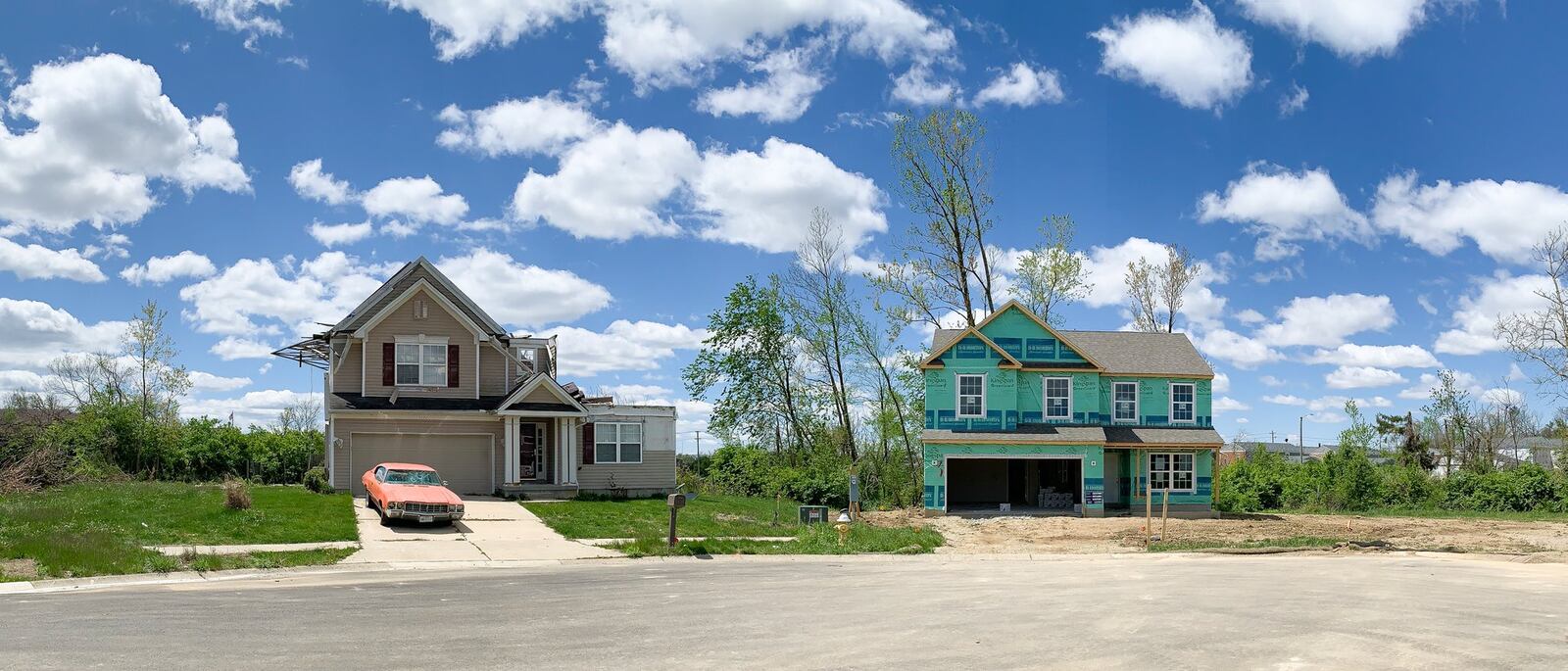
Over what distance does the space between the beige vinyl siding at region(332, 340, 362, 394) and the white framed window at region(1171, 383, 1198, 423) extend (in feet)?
88.2

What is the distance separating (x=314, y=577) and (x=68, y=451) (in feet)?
86.0

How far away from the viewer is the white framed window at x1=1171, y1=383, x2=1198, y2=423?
1618 inches

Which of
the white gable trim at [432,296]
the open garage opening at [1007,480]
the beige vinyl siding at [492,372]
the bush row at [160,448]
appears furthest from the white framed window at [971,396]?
the bush row at [160,448]

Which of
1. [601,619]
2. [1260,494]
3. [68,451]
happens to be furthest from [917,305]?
[601,619]

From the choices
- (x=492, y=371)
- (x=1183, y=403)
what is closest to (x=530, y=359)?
(x=492, y=371)

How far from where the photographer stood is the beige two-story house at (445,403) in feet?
117

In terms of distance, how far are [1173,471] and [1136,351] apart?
4.68 m

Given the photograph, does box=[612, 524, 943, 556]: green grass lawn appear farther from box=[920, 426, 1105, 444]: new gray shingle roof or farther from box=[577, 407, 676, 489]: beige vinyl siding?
box=[577, 407, 676, 489]: beige vinyl siding

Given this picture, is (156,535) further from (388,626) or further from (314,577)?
(388,626)

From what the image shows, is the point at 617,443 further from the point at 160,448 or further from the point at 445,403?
the point at 160,448

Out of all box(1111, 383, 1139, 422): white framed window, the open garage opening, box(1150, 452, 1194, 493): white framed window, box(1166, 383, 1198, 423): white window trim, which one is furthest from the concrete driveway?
box(1166, 383, 1198, 423): white window trim

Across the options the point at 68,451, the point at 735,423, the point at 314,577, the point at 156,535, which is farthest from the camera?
the point at 735,423

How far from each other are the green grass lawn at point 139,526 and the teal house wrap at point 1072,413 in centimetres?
1943

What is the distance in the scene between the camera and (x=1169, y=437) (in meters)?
39.8
